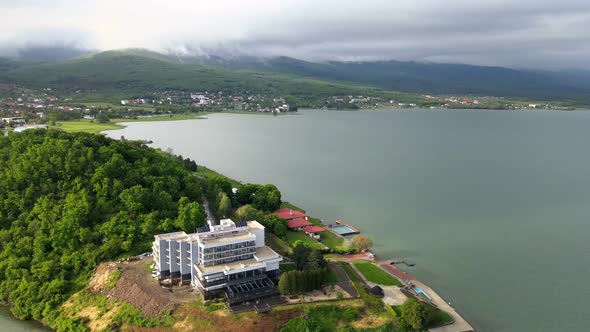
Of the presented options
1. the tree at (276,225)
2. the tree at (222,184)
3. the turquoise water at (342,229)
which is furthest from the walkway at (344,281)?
the tree at (222,184)

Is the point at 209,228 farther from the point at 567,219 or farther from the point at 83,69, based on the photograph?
the point at 83,69

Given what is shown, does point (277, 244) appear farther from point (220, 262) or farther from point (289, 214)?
point (220, 262)

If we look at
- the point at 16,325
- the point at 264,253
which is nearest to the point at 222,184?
the point at 264,253

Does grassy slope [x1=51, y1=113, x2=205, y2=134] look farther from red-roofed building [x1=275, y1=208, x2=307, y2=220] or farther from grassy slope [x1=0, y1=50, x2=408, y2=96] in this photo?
grassy slope [x1=0, y1=50, x2=408, y2=96]

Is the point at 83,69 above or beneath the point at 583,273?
above

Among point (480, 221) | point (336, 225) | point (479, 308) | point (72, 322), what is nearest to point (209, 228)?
point (72, 322)

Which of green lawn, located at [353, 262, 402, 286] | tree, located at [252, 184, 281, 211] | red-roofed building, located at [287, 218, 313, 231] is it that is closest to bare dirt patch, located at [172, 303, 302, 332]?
green lawn, located at [353, 262, 402, 286]

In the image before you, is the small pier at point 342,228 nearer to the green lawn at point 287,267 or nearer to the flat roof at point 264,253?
the green lawn at point 287,267
